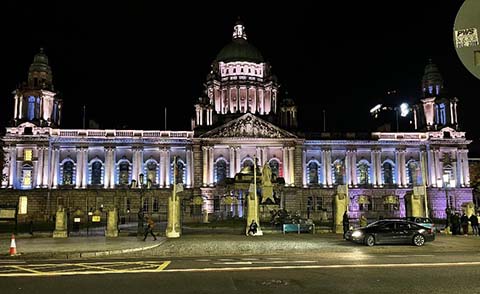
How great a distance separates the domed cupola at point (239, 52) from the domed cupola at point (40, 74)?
101ft

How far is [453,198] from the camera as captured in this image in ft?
260

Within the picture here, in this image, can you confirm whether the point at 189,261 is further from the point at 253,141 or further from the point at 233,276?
the point at 253,141

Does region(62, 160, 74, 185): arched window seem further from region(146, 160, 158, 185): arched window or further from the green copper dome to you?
the green copper dome

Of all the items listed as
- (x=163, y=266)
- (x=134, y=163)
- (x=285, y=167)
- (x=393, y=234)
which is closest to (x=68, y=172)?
(x=134, y=163)

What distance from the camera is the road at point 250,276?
12133 mm

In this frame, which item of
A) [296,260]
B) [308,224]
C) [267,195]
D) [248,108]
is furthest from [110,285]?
[248,108]

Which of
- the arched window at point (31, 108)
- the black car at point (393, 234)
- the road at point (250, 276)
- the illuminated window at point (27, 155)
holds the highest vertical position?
the arched window at point (31, 108)

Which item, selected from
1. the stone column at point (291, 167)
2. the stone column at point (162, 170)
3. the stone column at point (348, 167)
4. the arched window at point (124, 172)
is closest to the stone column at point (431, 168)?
the stone column at point (348, 167)

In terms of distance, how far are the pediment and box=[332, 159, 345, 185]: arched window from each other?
362 inches

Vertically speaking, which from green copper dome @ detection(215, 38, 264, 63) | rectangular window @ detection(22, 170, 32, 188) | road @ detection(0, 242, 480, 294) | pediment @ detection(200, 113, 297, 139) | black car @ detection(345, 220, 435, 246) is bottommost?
road @ detection(0, 242, 480, 294)

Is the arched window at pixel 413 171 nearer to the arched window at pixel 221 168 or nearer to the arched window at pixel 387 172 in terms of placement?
the arched window at pixel 387 172

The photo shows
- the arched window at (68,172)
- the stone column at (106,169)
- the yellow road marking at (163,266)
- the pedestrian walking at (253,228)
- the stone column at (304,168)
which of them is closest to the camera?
the yellow road marking at (163,266)

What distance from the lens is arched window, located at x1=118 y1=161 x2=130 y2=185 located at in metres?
77.2

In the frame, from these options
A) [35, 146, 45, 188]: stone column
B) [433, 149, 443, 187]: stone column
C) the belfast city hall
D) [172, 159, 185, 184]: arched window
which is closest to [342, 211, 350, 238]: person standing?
the belfast city hall
